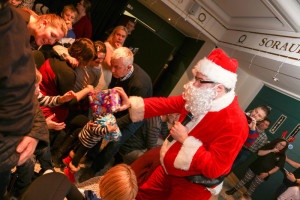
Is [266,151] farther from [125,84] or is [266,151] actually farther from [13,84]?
[13,84]

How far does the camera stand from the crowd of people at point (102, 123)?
3.27ft

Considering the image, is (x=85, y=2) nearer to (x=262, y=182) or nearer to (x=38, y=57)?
(x=38, y=57)

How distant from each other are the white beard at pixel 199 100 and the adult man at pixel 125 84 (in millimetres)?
915

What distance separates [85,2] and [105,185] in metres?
3.45

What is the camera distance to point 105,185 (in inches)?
71.6

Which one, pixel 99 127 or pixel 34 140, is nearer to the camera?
pixel 34 140

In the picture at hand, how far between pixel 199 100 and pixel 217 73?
274 millimetres

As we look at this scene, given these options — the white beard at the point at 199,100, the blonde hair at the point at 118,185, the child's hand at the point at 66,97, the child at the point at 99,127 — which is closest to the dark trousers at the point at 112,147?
the child at the point at 99,127

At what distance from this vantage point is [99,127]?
2576mm

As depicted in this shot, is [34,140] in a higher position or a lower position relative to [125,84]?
lower

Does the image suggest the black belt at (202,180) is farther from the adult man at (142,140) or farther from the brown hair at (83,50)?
the brown hair at (83,50)

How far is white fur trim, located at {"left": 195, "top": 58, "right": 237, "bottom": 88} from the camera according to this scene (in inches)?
82.7

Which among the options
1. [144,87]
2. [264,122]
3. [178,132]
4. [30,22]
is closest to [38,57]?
[30,22]

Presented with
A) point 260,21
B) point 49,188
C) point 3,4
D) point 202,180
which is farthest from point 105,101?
point 260,21
